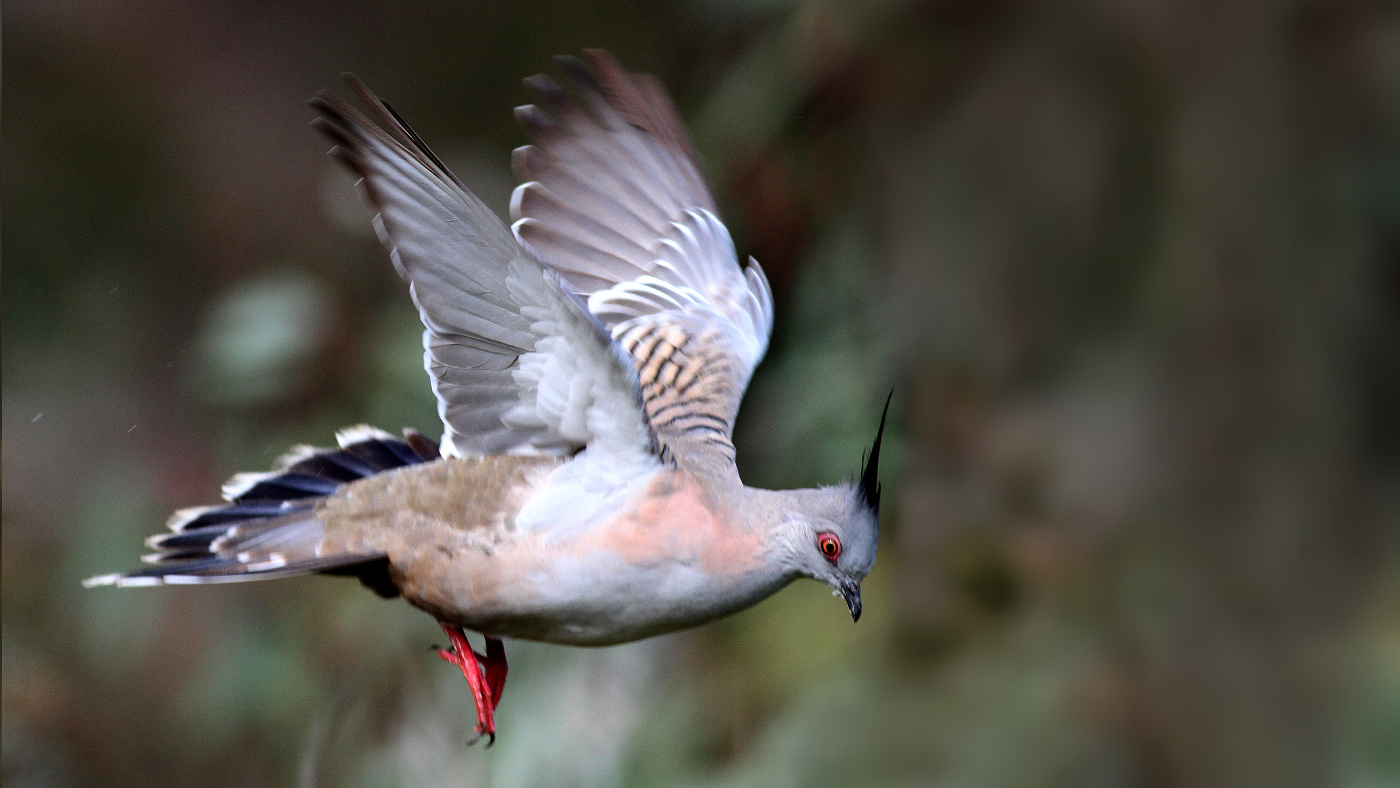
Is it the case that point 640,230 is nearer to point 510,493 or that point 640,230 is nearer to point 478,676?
point 510,493

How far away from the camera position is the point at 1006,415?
305 cm

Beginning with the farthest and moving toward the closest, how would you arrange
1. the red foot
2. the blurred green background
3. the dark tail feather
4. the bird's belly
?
the blurred green background
the red foot
the dark tail feather
the bird's belly

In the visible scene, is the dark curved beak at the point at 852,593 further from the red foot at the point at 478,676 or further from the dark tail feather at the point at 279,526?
the dark tail feather at the point at 279,526

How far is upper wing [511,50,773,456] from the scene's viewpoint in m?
3.14

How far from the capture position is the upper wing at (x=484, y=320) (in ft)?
7.18

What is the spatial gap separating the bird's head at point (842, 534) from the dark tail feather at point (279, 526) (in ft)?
2.98

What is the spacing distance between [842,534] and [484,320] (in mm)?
795

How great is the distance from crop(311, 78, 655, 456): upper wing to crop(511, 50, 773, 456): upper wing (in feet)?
2.15

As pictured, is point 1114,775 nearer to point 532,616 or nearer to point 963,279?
point 963,279

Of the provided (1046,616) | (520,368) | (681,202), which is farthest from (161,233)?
(1046,616)

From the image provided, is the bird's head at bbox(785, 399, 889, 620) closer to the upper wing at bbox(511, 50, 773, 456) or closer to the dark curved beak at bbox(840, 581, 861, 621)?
the dark curved beak at bbox(840, 581, 861, 621)

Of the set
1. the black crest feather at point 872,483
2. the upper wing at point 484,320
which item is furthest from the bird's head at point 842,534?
the upper wing at point 484,320

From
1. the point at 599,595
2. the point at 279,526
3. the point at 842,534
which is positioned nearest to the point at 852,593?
the point at 842,534

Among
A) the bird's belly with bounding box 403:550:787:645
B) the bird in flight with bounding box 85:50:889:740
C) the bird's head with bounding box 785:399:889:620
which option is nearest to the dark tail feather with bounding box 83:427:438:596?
the bird in flight with bounding box 85:50:889:740
